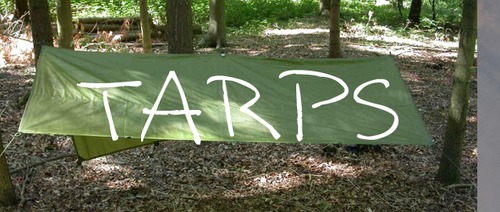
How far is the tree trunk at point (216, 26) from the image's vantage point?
38.7 ft

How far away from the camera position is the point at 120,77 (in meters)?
4.08

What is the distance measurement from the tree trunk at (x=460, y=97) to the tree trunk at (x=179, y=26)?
10.1 ft

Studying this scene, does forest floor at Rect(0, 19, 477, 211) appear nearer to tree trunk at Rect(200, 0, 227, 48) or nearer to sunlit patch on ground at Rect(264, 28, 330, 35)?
tree trunk at Rect(200, 0, 227, 48)

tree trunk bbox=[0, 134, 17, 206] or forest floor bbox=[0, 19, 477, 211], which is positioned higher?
tree trunk bbox=[0, 134, 17, 206]

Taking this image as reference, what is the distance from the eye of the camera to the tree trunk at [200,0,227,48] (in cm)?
1178

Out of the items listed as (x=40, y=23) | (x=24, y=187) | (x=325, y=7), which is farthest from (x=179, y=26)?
(x=325, y=7)

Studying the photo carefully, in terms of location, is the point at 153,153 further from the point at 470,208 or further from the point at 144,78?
the point at 470,208

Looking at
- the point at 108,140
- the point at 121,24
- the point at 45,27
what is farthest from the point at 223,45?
the point at 108,140

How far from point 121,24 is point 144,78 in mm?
10231

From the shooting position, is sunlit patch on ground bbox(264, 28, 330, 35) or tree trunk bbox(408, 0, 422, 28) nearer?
sunlit patch on ground bbox(264, 28, 330, 35)

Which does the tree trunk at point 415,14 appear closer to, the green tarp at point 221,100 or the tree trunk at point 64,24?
the tree trunk at point 64,24

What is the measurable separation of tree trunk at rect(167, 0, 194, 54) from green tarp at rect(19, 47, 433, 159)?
2.50 metres

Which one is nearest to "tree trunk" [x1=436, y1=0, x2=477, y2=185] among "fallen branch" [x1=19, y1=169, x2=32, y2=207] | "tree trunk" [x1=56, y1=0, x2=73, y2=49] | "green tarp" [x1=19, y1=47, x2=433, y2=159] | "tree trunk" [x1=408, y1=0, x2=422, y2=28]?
"green tarp" [x1=19, y1=47, x2=433, y2=159]

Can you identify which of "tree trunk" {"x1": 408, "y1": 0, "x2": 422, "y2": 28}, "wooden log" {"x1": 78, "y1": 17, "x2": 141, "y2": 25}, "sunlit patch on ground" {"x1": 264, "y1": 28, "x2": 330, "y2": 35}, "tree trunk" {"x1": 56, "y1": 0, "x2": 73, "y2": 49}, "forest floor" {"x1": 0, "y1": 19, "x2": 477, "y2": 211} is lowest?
"forest floor" {"x1": 0, "y1": 19, "x2": 477, "y2": 211}
